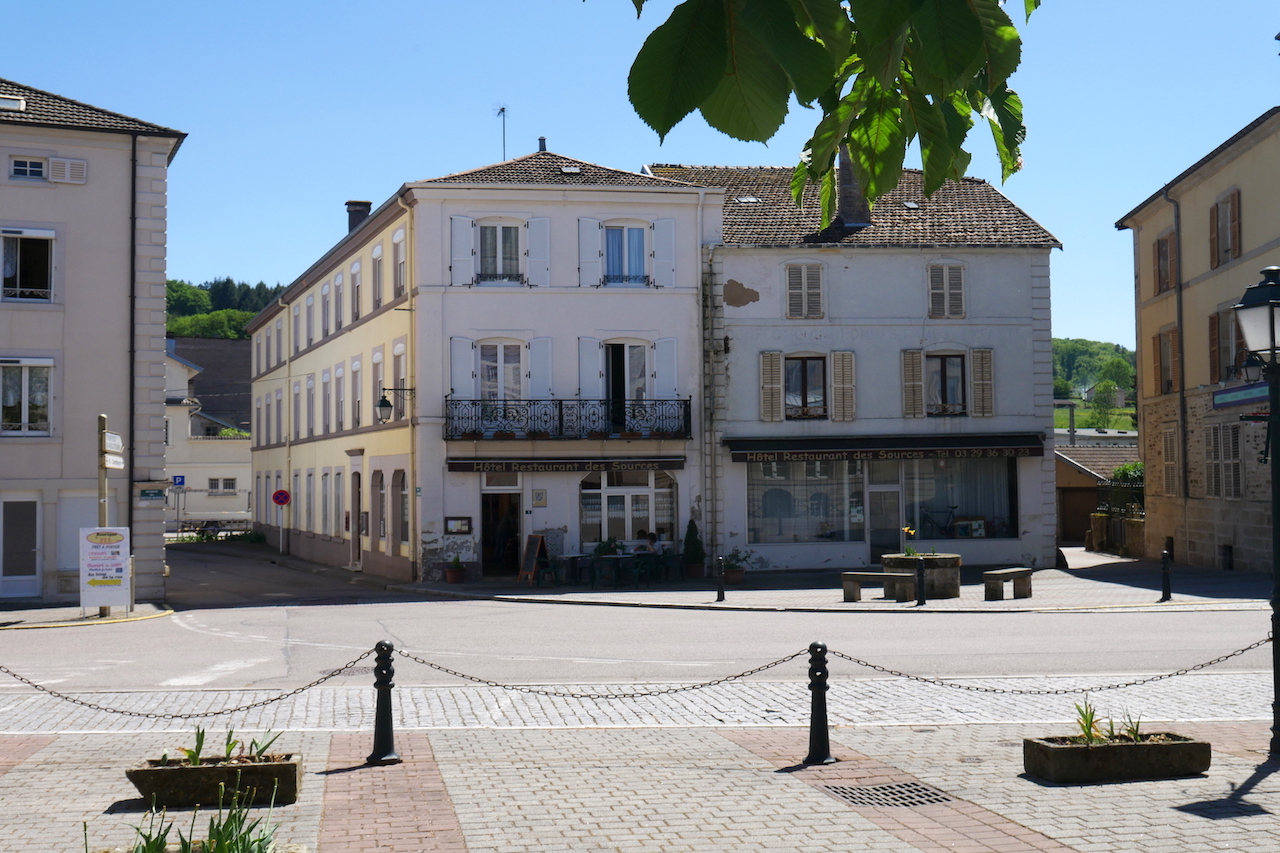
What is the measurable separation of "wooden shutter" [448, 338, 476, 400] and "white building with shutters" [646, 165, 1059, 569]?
19.2 feet

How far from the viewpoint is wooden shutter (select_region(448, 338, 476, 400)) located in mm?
30703

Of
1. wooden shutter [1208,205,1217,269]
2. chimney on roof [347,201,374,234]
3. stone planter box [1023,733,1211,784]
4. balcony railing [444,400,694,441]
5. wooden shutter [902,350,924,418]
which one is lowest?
stone planter box [1023,733,1211,784]

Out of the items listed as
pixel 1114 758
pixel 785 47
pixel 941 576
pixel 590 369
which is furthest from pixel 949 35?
pixel 590 369

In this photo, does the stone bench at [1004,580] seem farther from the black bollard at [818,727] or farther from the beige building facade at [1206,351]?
the black bollard at [818,727]

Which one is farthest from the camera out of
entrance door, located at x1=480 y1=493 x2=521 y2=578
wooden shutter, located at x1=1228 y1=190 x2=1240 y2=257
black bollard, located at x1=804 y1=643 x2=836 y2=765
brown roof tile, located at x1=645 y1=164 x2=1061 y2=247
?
brown roof tile, located at x1=645 y1=164 x2=1061 y2=247

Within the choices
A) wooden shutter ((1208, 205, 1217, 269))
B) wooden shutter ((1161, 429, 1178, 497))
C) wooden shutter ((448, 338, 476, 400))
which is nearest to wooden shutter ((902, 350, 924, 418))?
wooden shutter ((1161, 429, 1178, 497))

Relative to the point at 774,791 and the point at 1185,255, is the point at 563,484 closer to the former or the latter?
the point at 1185,255

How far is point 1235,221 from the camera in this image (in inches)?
1147

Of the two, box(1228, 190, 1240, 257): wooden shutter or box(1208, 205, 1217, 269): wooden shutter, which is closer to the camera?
box(1228, 190, 1240, 257): wooden shutter

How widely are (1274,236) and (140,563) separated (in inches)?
964

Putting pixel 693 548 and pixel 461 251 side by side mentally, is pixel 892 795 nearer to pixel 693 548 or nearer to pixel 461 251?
pixel 693 548

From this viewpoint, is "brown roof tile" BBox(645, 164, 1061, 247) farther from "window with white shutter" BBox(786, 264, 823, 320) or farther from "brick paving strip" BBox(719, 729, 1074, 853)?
"brick paving strip" BBox(719, 729, 1074, 853)

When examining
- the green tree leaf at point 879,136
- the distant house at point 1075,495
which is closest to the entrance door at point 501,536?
the distant house at point 1075,495

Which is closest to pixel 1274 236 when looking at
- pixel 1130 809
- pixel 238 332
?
pixel 1130 809
